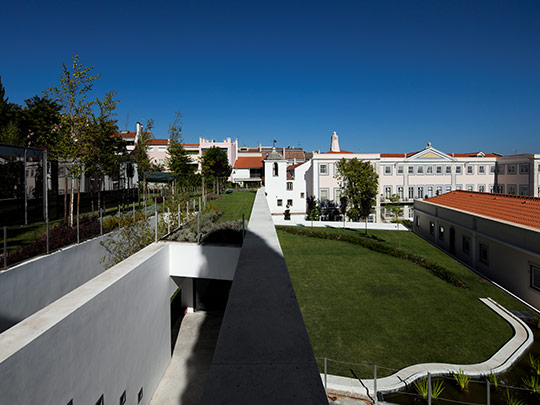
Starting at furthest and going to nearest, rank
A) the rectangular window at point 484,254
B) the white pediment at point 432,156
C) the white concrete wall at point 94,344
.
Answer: the white pediment at point 432,156
the rectangular window at point 484,254
the white concrete wall at point 94,344

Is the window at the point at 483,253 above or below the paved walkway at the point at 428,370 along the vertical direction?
above

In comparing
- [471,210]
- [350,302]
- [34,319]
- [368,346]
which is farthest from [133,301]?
[471,210]

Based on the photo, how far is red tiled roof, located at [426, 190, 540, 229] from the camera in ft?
51.6

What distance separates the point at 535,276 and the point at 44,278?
18670mm

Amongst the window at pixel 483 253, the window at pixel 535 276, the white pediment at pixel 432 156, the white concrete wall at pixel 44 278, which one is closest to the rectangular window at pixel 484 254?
the window at pixel 483 253

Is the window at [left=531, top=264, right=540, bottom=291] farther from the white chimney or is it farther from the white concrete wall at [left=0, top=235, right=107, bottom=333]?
the white chimney

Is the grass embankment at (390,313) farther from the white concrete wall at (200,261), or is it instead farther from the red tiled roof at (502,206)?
the red tiled roof at (502,206)

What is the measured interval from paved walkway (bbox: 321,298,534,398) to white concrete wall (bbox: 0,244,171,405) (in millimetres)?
4516

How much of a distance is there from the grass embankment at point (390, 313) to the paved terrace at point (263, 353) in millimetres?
5473

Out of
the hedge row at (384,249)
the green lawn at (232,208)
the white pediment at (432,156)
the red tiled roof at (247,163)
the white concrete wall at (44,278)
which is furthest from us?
the red tiled roof at (247,163)

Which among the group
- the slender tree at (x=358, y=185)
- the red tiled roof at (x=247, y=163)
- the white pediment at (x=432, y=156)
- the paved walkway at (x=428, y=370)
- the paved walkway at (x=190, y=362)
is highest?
the red tiled roof at (x=247, y=163)

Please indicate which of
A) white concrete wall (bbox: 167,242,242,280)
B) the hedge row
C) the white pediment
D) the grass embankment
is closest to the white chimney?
the white pediment

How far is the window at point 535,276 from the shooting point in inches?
506

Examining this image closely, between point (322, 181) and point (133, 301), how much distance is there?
35.3 meters
